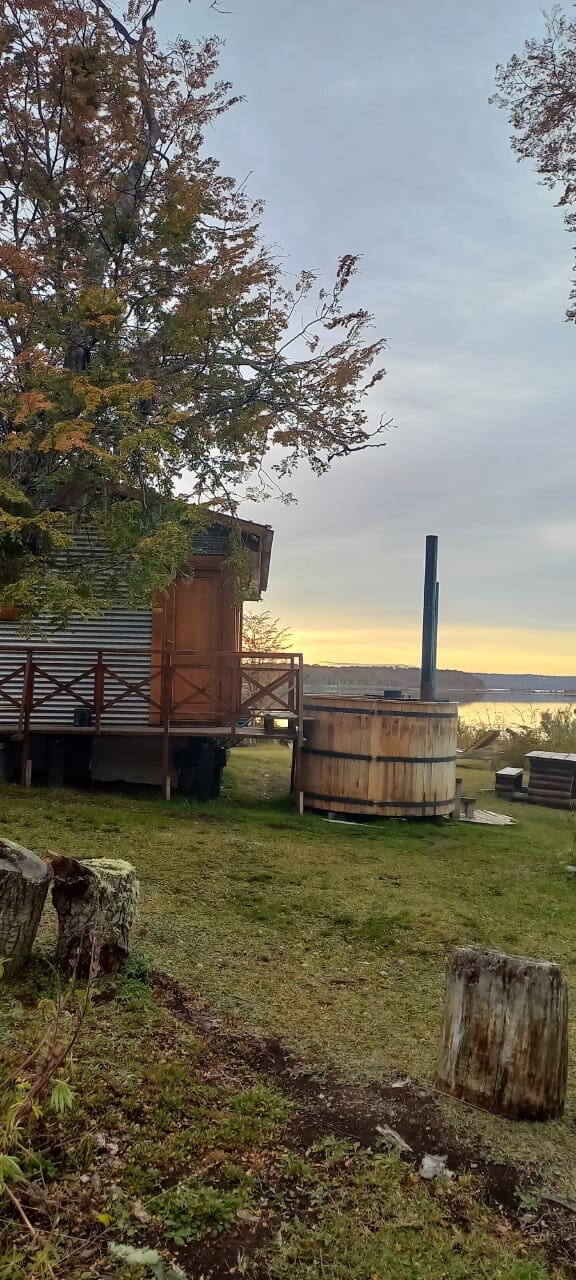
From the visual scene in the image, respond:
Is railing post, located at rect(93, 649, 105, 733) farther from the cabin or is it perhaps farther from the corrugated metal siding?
the corrugated metal siding

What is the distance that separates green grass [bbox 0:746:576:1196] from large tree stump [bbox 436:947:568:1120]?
11 centimetres

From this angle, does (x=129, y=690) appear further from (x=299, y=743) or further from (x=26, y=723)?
(x=299, y=743)

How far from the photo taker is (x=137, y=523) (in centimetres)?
651

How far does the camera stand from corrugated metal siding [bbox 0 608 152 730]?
11.8 metres

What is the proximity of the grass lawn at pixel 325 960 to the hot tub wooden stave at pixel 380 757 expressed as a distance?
0.41m

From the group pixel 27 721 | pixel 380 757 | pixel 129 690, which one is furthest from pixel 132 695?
pixel 380 757

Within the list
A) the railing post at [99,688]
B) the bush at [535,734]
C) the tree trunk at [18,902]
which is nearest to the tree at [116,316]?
A: the tree trunk at [18,902]

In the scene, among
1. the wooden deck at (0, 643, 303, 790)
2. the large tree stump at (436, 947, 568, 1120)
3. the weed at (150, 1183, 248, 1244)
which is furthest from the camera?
the wooden deck at (0, 643, 303, 790)

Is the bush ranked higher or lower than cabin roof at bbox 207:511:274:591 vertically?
lower

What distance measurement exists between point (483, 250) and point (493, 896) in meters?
8.94

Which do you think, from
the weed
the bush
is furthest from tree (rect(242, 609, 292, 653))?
the weed

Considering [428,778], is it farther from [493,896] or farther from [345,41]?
[345,41]

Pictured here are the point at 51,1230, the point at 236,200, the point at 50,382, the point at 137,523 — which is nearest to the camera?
the point at 51,1230

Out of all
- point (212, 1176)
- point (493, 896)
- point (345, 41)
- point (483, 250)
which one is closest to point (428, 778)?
point (493, 896)
